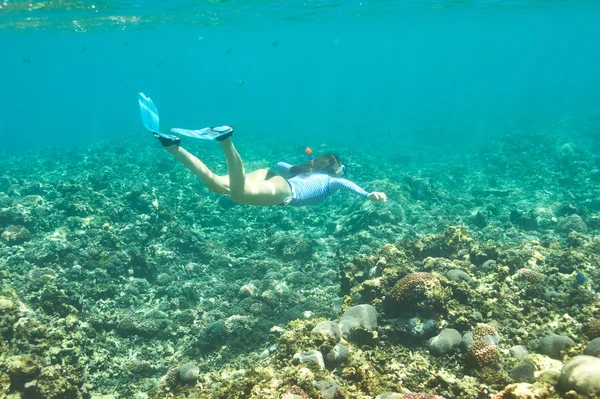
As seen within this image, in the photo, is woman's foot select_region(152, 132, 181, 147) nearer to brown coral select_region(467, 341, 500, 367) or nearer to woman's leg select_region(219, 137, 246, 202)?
woman's leg select_region(219, 137, 246, 202)

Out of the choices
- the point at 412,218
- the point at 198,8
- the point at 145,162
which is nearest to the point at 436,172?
the point at 412,218

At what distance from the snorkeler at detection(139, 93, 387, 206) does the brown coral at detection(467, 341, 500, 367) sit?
2956mm

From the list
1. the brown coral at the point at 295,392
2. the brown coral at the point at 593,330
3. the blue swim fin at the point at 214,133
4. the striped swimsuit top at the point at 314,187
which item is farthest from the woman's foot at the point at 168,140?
the brown coral at the point at 593,330

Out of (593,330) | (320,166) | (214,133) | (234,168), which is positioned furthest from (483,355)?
(214,133)

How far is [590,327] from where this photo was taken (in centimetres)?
498

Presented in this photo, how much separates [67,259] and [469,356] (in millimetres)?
10453

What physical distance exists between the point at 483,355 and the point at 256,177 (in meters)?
5.22

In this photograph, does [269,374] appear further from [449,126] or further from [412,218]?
[449,126]

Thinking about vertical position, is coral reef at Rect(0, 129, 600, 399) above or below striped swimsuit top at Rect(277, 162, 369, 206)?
below

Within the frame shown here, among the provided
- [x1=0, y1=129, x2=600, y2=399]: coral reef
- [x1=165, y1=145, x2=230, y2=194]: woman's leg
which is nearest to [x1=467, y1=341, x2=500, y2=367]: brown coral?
[x1=0, y1=129, x2=600, y2=399]: coral reef

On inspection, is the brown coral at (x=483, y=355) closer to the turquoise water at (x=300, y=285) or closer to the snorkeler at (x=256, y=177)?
the turquoise water at (x=300, y=285)

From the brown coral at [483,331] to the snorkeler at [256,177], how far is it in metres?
2.64

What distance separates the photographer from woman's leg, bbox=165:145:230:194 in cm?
618

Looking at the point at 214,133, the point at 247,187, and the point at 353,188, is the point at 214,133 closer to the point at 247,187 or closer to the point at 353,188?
the point at 247,187
